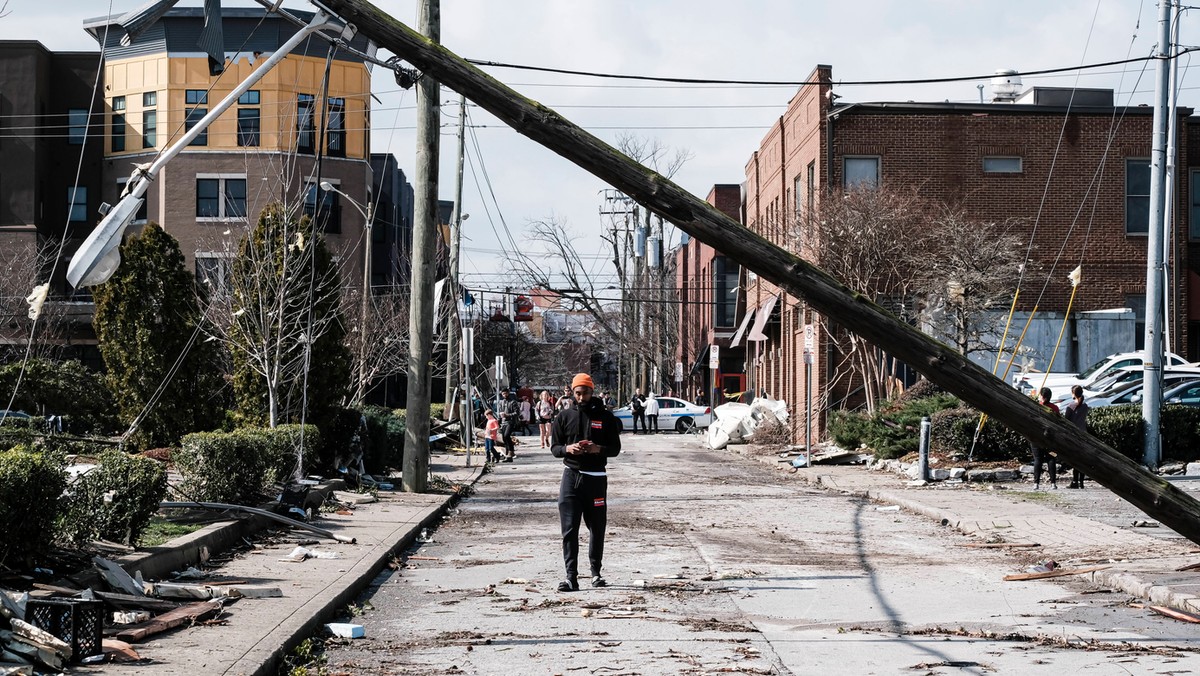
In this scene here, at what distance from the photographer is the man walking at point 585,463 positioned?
11.6 meters

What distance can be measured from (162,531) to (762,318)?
1439 inches

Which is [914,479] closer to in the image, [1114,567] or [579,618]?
[1114,567]

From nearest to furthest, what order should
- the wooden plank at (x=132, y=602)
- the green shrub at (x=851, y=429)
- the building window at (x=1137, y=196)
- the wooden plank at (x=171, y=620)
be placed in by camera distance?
the wooden plank at (x=171, y=620) < the wooden plank at (x=132, y=602) < the green shrub at (x=851, y=429) < the building window at (x=1137, y=196)

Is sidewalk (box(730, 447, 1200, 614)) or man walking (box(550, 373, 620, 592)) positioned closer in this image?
sidewalk (box(730, 447, 1200, 614))

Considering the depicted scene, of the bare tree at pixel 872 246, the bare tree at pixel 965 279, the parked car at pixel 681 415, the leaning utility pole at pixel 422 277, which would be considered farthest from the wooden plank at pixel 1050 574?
the parked car at pixel 681 415

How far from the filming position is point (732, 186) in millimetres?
64312

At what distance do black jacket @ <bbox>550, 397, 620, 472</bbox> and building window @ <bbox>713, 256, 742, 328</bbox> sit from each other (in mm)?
53424

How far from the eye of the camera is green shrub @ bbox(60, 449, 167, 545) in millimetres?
10531

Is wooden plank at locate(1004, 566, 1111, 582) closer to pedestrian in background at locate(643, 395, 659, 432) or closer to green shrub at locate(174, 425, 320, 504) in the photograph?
green shrub at locate(174, 425, 320, 504)

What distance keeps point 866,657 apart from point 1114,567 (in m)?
4.83

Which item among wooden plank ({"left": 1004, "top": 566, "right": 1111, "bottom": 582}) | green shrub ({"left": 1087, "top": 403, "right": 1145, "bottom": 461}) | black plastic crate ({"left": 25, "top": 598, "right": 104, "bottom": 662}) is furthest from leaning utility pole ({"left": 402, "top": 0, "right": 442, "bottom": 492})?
black plastic crate ({"left": 25, "top": 598, "right": 104, "bottom": 662})

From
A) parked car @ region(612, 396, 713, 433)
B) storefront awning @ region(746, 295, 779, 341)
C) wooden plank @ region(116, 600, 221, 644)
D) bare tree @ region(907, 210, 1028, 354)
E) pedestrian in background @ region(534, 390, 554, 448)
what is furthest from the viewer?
parked car @ region(612, 396, 713, 433)

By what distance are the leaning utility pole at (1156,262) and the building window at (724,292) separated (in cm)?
4152

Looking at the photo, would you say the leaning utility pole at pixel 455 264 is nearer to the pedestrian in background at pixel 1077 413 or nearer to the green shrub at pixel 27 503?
the pedestrian in background at pixel 1077 413
